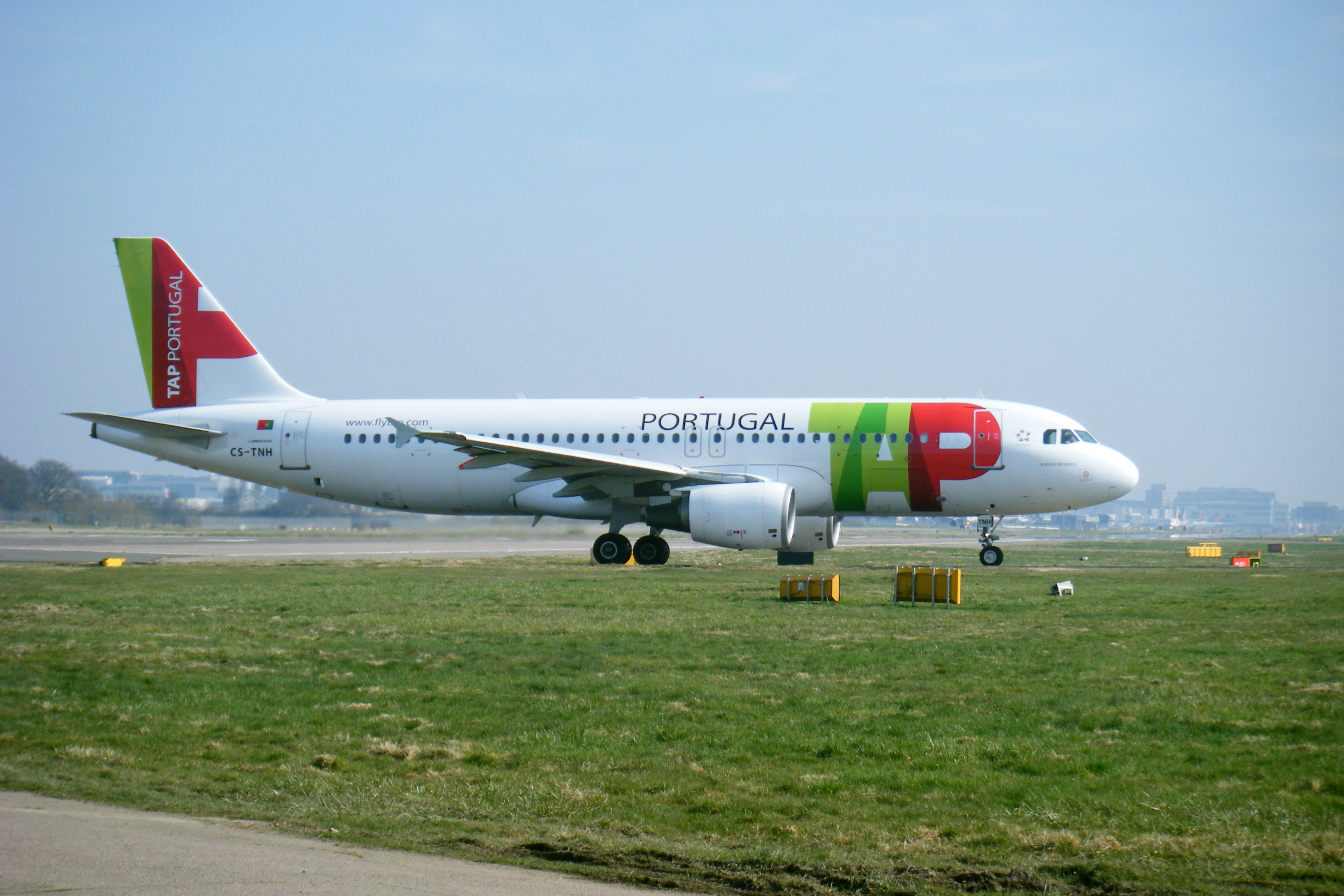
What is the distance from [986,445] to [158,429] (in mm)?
19230

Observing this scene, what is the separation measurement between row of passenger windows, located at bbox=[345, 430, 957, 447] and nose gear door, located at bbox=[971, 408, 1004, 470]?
1083 mm

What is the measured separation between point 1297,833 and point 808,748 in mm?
2995

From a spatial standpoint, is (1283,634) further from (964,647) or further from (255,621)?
(255,621)

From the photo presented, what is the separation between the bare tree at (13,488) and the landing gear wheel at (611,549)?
63.5 meters

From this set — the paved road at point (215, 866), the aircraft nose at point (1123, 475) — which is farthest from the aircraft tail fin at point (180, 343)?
the paved road at point (215, 866)

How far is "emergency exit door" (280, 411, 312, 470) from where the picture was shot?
2814 cm

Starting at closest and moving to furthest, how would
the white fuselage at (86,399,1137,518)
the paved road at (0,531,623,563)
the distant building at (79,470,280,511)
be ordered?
the white fuselage at (86,399,1137,518) → the paved road at (0,531,623,563) → the distant building at (79,470,280,511)

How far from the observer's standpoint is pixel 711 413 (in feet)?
86.6

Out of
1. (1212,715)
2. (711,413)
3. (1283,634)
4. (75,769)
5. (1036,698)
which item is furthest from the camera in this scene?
(711,413)

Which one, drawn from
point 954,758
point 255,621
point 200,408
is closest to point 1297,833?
point 954,758

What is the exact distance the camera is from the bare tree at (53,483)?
77938mm

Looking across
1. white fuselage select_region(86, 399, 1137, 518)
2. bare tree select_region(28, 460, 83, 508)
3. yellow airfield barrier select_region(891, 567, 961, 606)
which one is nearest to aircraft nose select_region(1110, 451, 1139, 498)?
white fuselage select_region(86, 399, 1137, 518)

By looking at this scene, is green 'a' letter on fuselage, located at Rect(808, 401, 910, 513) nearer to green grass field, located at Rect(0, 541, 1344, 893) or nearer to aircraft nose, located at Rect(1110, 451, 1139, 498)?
aircraft nose, located at Rect(1110, 451, 1139, 498)

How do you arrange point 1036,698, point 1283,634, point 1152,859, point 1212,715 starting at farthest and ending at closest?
point 1283,634 → point 1036,698 → point 1212,715 → point 1152,859
